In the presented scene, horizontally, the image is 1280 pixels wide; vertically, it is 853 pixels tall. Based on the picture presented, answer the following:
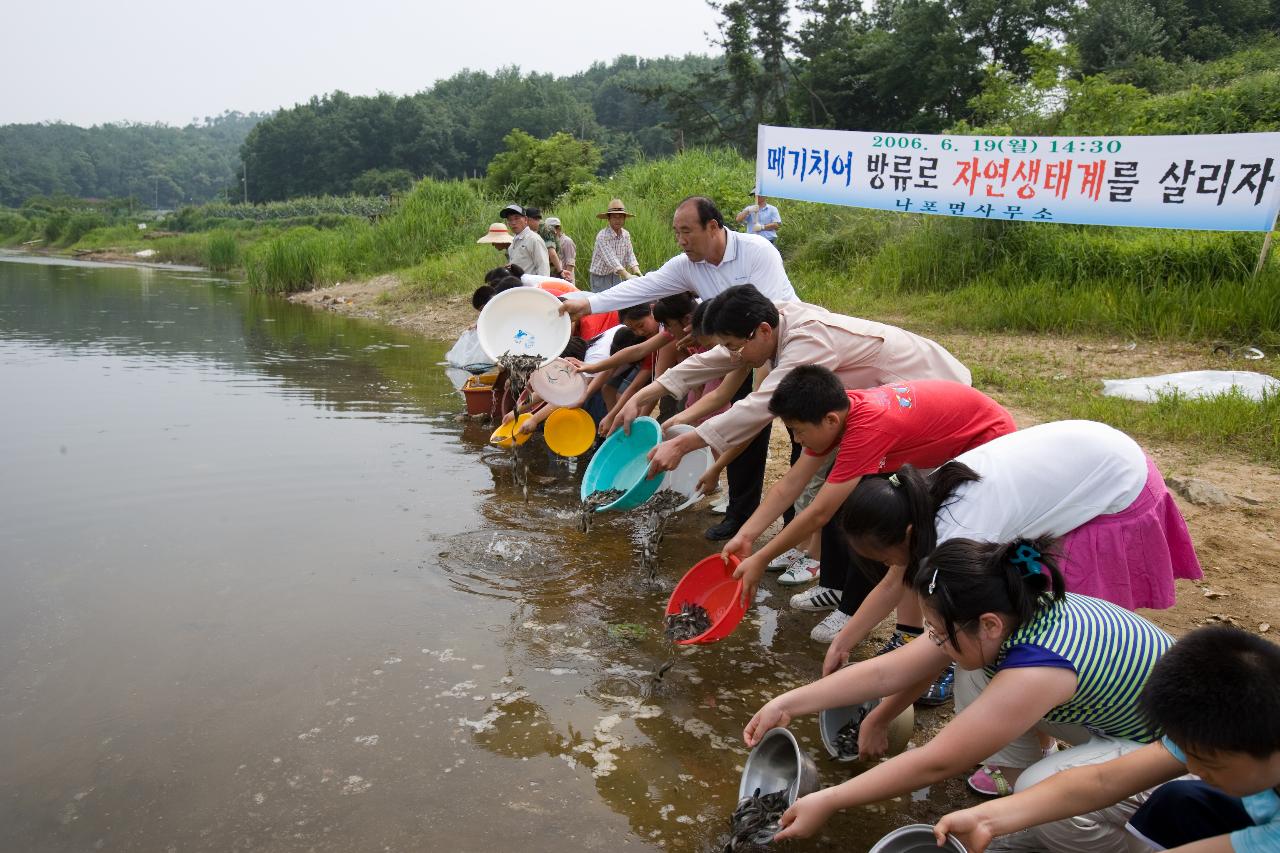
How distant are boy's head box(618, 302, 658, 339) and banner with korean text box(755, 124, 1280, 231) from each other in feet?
14.9

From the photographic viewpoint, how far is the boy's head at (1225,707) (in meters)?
1.63

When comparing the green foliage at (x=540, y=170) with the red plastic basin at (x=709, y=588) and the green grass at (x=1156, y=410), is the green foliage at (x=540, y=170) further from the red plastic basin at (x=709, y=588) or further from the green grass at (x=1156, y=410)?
the red plastic basin at (x=709, y=588)

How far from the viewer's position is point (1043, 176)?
795cm

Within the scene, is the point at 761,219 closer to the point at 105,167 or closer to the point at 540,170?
the point at 540,170

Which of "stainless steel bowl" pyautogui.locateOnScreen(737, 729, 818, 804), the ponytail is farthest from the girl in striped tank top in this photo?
"stainless steel bowl" pyautogui.locateOnScreen(737, 729, 818, 804)

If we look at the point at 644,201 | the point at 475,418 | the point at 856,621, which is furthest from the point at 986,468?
the point at 644,201

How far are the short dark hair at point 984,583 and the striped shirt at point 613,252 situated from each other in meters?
8.25

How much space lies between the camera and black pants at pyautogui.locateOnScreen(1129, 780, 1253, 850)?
188 cm

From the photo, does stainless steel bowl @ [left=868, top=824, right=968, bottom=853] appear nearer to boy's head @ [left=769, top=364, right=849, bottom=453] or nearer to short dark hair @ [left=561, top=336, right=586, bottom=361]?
boy's head @ [left=769, top=364, right=849, bottom=453]

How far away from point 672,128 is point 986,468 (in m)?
41.1

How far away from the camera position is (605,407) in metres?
6.18

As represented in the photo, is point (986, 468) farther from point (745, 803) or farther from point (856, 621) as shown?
point (745, 803)

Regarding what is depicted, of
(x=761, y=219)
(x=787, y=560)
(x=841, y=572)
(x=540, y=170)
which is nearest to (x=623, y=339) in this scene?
(x=787, y=560)

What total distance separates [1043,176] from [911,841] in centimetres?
726
